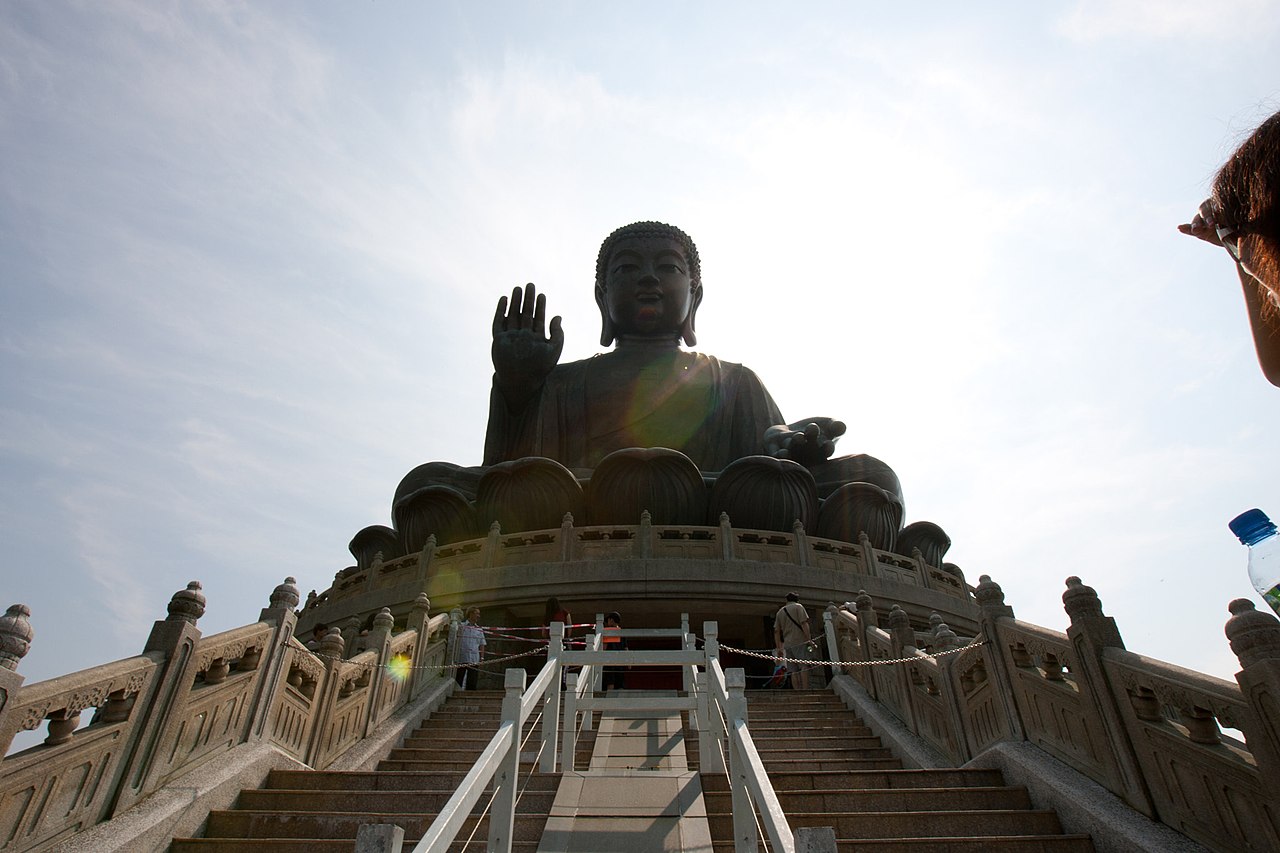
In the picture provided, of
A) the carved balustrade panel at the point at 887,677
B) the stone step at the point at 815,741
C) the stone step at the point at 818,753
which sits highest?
the carved balustrade panel at the point at 887,677

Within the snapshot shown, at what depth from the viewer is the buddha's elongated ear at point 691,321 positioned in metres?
20.0

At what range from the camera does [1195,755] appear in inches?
136

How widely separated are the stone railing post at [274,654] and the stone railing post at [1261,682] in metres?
5.25

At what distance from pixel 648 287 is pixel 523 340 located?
3.97 metres

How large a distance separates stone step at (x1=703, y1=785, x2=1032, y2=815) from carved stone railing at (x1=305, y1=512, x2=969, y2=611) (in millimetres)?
7184

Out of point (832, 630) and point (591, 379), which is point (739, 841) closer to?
point (832, 630)

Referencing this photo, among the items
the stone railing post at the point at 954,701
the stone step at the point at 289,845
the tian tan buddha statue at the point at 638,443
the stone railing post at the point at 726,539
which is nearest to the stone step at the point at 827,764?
the stone railing post at the point at 954,701

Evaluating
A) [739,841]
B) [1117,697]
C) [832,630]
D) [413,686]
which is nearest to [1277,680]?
[1117,697]

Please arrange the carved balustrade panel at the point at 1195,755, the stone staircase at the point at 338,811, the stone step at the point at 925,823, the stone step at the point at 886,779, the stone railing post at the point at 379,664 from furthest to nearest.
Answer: the stone railing post at the point at 379,664 < the stone step at the point at 886,779 < the stone step at the point at 925,823 < the stone staircase at the point at 338,811 < the carved balustrade panel at the point at 1195,755

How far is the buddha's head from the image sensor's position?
1908 cm

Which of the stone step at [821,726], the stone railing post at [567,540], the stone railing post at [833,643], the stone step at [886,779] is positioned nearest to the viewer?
the stone step at [886,779]

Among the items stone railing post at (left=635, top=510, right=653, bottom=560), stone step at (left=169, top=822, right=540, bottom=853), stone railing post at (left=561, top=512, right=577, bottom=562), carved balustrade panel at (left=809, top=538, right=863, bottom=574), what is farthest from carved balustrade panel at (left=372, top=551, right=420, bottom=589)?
stone step at (left=169, top=822, right=540, bottom=853)

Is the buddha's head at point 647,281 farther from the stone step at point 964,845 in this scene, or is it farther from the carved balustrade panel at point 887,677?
the stone step at point 964,845

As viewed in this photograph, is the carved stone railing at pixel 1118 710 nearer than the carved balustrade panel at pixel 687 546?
Yes
